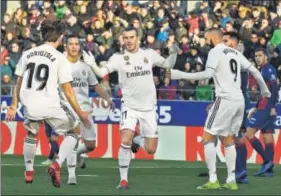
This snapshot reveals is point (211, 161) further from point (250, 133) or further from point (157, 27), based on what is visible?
point (157, 27)

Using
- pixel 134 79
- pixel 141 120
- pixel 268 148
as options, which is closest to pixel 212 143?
pixel 141 120

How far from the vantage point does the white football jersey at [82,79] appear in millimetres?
16656

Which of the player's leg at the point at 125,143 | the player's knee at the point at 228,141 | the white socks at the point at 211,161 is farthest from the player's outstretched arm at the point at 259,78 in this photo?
the player's leg at the point at 125,143

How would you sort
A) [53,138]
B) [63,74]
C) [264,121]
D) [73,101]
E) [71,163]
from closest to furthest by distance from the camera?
[73,101] < [63,74] < [71,163] < [264,121] < [53,138]

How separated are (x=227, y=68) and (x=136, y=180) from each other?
2.54 metres

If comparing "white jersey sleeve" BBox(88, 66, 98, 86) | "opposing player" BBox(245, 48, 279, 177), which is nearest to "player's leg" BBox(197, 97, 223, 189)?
"opposing player" BBox(245, 48, 279, 177)

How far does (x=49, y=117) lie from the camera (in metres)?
14.6

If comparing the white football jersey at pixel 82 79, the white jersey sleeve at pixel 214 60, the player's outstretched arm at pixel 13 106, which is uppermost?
the white jersey sleeve at pixel 214 60

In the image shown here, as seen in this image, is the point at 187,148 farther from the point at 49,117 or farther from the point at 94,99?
the point at 49,117

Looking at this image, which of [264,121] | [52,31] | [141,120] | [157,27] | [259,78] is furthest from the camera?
[157,27]

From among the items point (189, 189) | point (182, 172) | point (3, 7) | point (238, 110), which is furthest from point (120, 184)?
point (3, 7)

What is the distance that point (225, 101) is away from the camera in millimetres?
14914

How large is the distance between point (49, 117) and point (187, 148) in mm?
7567

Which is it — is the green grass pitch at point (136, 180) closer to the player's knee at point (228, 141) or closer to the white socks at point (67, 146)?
the white socks at point (67, 146)
